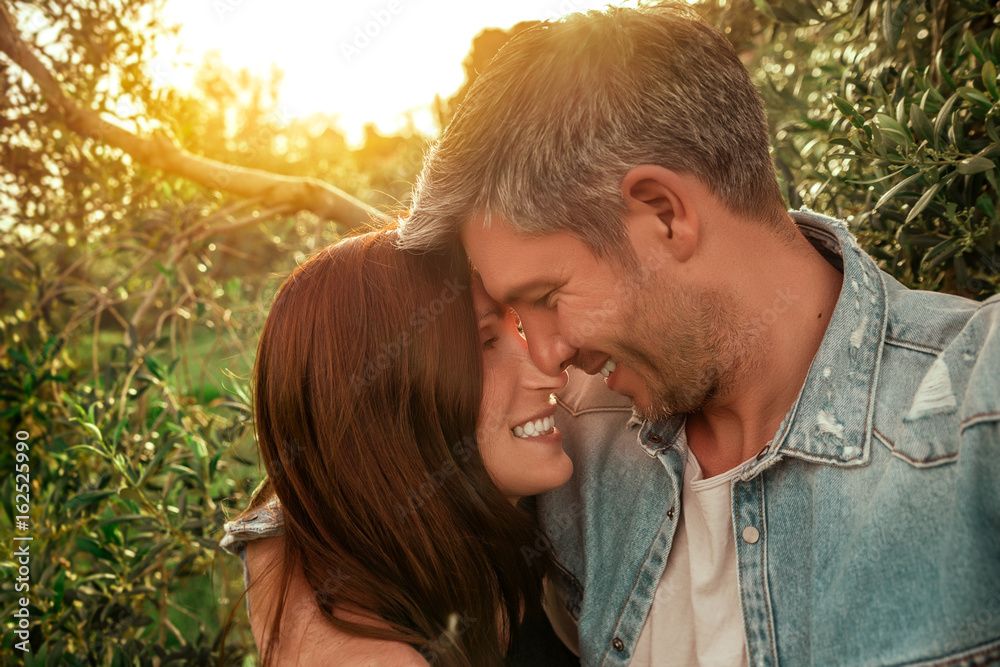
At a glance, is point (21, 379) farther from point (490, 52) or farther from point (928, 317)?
point (928, 317)

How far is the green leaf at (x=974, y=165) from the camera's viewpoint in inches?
53.8

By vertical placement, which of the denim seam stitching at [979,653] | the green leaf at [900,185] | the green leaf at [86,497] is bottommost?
the denim seam stitching at [979,653]

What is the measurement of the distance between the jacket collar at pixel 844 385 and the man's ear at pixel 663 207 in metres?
0.39

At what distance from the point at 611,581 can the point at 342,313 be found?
108 cm

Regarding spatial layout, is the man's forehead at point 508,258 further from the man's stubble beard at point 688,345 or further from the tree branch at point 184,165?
the tree branch at point 184,165

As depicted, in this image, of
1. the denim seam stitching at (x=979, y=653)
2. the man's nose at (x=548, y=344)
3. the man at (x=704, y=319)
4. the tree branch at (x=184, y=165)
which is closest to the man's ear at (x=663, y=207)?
the man at (x=704, y=319)

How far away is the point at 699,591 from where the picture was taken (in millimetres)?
1628

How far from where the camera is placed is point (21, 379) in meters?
2.67

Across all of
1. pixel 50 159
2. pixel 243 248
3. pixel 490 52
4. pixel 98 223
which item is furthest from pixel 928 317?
pixel 243 248

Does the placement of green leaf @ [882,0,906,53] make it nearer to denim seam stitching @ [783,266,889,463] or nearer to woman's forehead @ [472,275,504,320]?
denim seam stitching @ [783,266,889,463]

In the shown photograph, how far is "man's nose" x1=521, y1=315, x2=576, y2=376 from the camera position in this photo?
5.58ft

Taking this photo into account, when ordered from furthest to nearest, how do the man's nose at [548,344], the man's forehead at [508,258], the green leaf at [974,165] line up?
the man's nose at [548,344]
the man's forehead at [508,258]
the green leaf at [974,165]

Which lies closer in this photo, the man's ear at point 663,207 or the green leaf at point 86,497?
the man's ear at point 663,207

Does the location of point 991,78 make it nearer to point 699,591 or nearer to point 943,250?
point 943,250
